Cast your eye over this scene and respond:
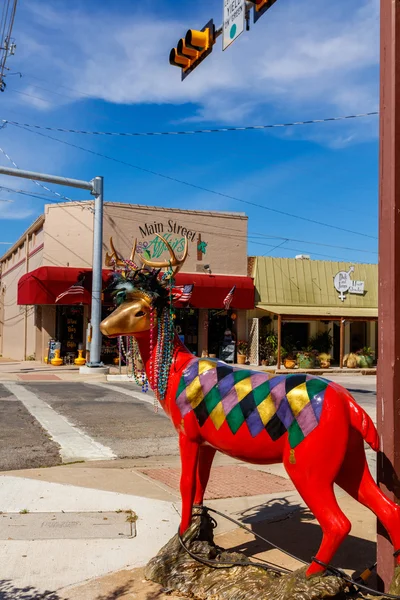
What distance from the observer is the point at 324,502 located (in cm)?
351

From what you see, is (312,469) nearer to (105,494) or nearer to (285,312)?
(105,494)

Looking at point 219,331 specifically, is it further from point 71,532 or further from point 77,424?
point 71,532

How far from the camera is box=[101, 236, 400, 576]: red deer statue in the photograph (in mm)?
3514

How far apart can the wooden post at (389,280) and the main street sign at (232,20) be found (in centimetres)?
357

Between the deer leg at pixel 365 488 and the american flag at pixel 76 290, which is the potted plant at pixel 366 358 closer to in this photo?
the american flag at pixel 76 290

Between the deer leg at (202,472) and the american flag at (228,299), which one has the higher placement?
the american flag at (228,299)

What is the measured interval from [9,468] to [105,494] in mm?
1833

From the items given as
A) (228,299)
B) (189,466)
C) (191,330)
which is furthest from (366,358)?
(189,466)

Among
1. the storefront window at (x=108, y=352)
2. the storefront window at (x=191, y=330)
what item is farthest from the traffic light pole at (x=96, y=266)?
the storefront window at (x=191, y=330)

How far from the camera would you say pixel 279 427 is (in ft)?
12.3

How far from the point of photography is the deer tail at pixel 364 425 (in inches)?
139

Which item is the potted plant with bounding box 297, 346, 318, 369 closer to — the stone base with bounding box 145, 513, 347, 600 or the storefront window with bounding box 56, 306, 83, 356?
the storefront window with bounding box 56, 306, 83, 356

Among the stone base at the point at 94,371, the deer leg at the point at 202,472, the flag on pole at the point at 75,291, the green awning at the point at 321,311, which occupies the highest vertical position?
the flag on pole at the point at 75,291

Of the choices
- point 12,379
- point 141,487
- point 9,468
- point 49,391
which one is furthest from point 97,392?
point 141,487
